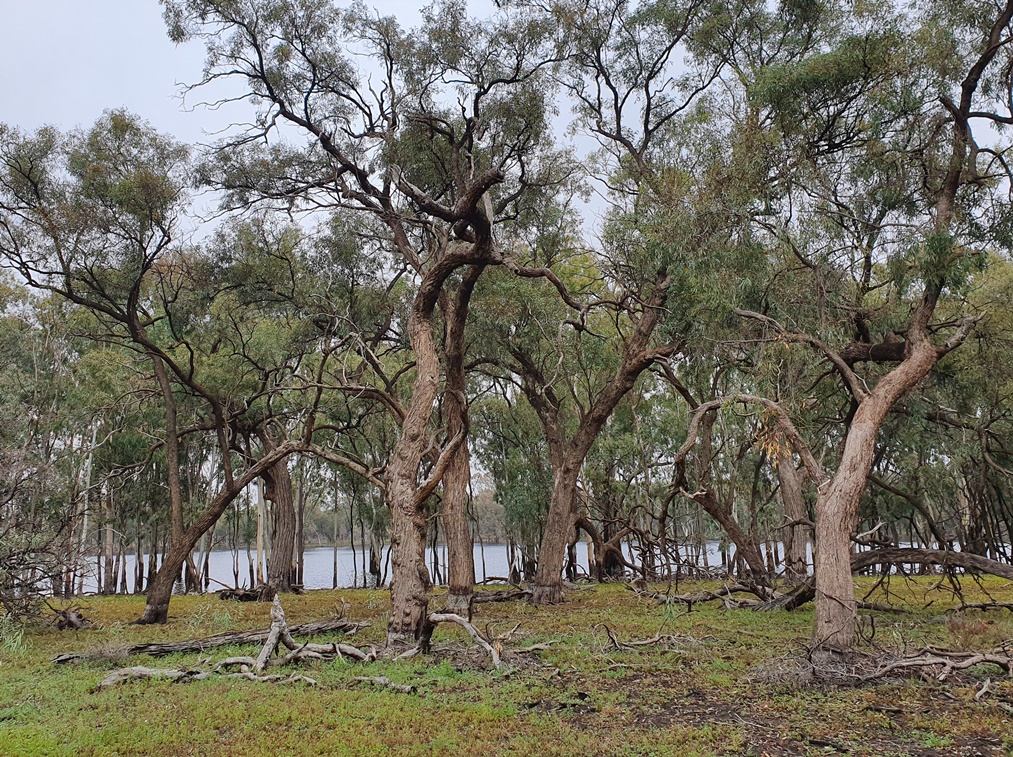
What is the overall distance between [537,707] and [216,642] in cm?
489

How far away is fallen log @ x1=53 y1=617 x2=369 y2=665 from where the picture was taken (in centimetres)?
820

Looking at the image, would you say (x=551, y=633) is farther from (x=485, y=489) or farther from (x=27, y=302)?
(x=485, y=489)

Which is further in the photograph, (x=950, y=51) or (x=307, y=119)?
(x=307, y=119)

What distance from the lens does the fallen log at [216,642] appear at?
8195mm

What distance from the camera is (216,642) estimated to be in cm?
893

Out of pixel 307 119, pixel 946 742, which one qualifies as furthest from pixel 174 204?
pixel 946 742

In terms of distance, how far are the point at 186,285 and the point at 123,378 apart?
4.33 m

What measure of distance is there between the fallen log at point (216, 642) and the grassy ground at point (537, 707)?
0.84ft

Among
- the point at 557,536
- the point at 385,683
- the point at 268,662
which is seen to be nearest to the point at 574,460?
the point at 557,536

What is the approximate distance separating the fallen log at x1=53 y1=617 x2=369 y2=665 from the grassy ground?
0.84ft

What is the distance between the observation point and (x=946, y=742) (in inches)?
196

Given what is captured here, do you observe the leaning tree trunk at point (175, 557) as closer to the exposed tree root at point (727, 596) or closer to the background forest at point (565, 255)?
the background forest at point (565, 255)

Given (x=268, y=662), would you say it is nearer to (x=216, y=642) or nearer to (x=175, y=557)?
(x=216, y=642)

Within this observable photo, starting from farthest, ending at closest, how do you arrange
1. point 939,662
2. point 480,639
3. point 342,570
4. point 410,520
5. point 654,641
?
point 342,570 < point 410,520 < point 654,641 < point 480,639 < point 939,662
